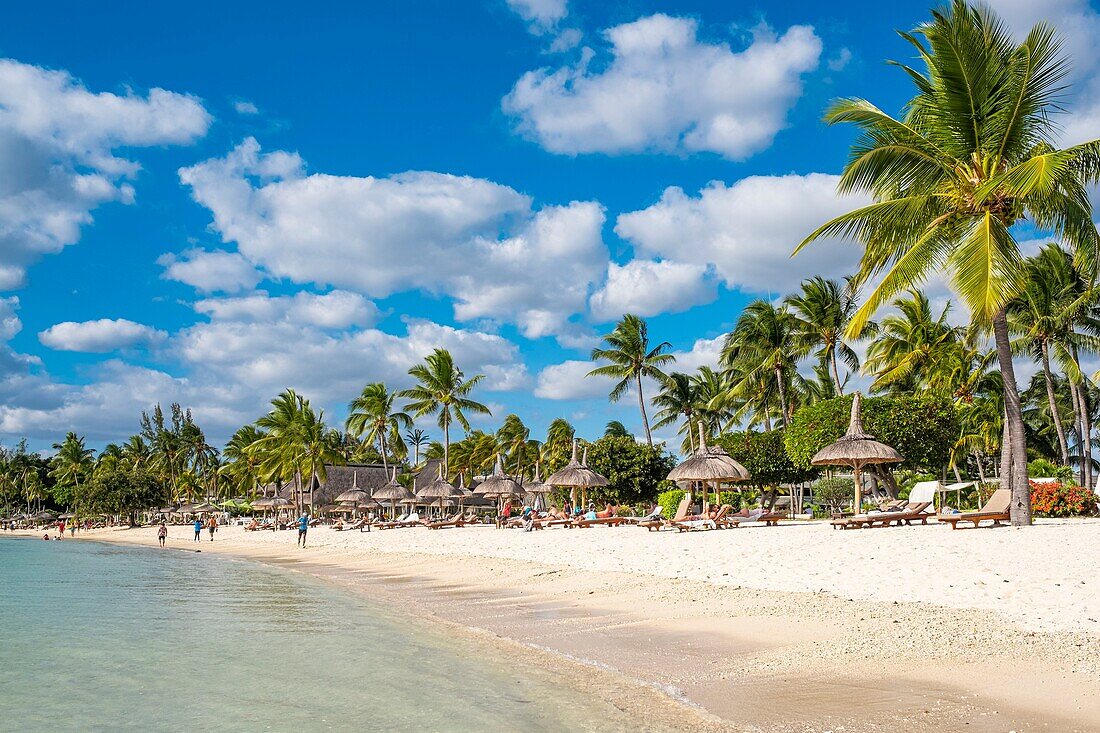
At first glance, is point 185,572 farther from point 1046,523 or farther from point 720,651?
point 1046,523

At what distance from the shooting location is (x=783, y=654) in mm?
7113

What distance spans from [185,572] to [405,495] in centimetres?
1784

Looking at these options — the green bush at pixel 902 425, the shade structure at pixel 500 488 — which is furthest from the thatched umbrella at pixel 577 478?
the green bush at pixel 902 425

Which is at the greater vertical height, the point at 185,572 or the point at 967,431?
the point at 967,431

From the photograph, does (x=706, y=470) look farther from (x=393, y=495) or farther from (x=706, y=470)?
(x=393, y=495)

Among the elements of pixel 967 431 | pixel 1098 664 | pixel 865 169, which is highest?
pixel 865 169

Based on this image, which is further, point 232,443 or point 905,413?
point 232,443

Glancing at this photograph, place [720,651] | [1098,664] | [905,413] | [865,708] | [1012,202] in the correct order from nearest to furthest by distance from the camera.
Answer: [865,708], [1098,664], [720,651], [1012,202], [905,413]

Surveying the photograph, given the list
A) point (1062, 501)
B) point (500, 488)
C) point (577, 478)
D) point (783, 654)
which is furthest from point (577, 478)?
point (783, 654)

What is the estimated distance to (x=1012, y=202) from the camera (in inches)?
527

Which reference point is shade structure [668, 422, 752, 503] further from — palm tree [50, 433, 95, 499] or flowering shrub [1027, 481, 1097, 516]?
palm tree [50, 433, 95, 499]

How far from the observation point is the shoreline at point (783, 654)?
5.30m

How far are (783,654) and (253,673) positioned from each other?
5191 mm

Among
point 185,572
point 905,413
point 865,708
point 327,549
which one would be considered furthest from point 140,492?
point 865,708
